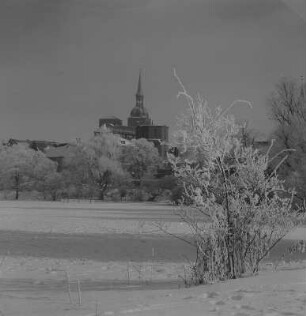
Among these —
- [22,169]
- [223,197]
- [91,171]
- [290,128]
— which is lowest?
[223,197]

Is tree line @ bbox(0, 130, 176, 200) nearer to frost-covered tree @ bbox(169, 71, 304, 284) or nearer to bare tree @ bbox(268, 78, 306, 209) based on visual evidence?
bare tree @ bbox(268, 78, 306, 209)

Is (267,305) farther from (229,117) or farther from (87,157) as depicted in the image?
(87,157)

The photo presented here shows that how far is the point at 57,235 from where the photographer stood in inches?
626

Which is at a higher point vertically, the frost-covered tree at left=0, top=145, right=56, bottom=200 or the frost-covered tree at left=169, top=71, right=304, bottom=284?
the frost-covered tree at left=0, top=145, right=56, bottom=200

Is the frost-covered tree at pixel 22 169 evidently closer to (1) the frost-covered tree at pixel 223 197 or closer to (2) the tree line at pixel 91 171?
(2) the tree line at pixel 91 171

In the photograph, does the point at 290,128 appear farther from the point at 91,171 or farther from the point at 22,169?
the point at 22,169

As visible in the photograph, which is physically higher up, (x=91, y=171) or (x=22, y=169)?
(x=22, y=169)

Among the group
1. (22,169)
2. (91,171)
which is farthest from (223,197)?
(22,169)

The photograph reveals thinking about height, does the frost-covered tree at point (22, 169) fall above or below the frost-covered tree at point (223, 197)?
above

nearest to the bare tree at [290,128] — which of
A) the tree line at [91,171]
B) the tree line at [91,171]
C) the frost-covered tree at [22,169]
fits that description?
the tree line at [91,171]

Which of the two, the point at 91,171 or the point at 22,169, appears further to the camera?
the point at 22,169

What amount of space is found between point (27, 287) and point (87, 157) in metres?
50.5

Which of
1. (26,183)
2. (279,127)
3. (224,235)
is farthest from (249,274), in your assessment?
(26,183)

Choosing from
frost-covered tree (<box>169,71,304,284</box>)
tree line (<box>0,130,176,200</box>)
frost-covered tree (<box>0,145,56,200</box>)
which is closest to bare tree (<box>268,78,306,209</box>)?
frost-covered tree (<box>169,71,304,284</box>)
